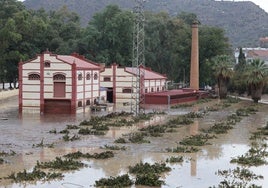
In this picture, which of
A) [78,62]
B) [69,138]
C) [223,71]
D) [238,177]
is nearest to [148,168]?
[238,177]

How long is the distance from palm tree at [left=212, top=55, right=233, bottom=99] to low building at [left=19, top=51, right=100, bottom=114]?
28869 mm

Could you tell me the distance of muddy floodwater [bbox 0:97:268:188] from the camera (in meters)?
20.4

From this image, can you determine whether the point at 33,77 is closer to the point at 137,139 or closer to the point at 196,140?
the point at 137,139

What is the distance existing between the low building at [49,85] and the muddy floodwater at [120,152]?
689 cm

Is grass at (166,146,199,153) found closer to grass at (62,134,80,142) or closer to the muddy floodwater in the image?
the muddy floodwater

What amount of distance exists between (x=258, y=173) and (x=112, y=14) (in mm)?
76664

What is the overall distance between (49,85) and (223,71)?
104ft

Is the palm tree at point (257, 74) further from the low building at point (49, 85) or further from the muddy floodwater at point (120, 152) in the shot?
the low building at point (49, 85)

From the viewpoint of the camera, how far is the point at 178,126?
39312 millimetres

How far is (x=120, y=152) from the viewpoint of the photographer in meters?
26.8

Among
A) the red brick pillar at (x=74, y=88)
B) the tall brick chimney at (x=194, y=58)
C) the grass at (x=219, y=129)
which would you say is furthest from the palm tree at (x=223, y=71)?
the grass at (x=219, y=129)

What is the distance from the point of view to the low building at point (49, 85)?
165ft

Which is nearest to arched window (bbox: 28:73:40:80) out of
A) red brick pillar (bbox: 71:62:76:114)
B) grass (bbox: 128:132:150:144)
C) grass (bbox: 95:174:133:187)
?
red brick pillar (bbox: 71:62:76:114)

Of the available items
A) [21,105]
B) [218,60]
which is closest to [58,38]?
[218,60]
